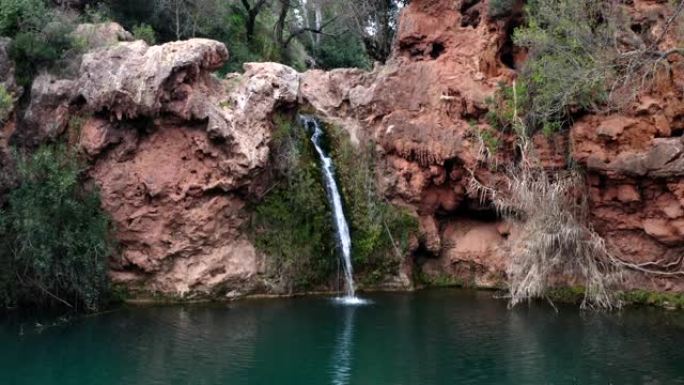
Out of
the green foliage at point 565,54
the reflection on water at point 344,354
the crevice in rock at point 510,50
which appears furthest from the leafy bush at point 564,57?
the reflection on water at point 344,354

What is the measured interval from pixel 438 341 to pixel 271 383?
4.71m

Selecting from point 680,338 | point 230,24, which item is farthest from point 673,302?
point 230,24

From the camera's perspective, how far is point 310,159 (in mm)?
23703

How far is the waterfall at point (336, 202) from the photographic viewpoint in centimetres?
2305

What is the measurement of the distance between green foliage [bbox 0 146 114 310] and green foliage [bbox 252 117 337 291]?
481 centimetres

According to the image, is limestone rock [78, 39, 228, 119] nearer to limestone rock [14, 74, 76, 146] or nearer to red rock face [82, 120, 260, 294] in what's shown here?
limestone rock [14, 74, 76, 146]

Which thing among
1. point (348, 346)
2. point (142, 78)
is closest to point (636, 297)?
point (348, 346)

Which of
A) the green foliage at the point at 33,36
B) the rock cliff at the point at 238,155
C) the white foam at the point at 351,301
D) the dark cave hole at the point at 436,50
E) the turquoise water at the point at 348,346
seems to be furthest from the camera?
the dark cave hole at the point at 436,50

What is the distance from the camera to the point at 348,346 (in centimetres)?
1706

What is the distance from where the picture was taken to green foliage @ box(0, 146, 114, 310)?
62.1ft

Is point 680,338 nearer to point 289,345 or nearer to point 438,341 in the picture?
point 438,341

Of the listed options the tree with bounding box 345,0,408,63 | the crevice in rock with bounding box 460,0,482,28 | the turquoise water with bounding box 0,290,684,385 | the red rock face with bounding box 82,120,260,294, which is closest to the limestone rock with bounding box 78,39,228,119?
the red rock face with bounding box 82,120,260,294

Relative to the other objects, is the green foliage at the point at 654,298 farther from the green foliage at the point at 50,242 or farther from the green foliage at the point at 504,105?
the green foliage at the point at 50,242

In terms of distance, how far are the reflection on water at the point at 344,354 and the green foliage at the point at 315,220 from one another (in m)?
3.11
